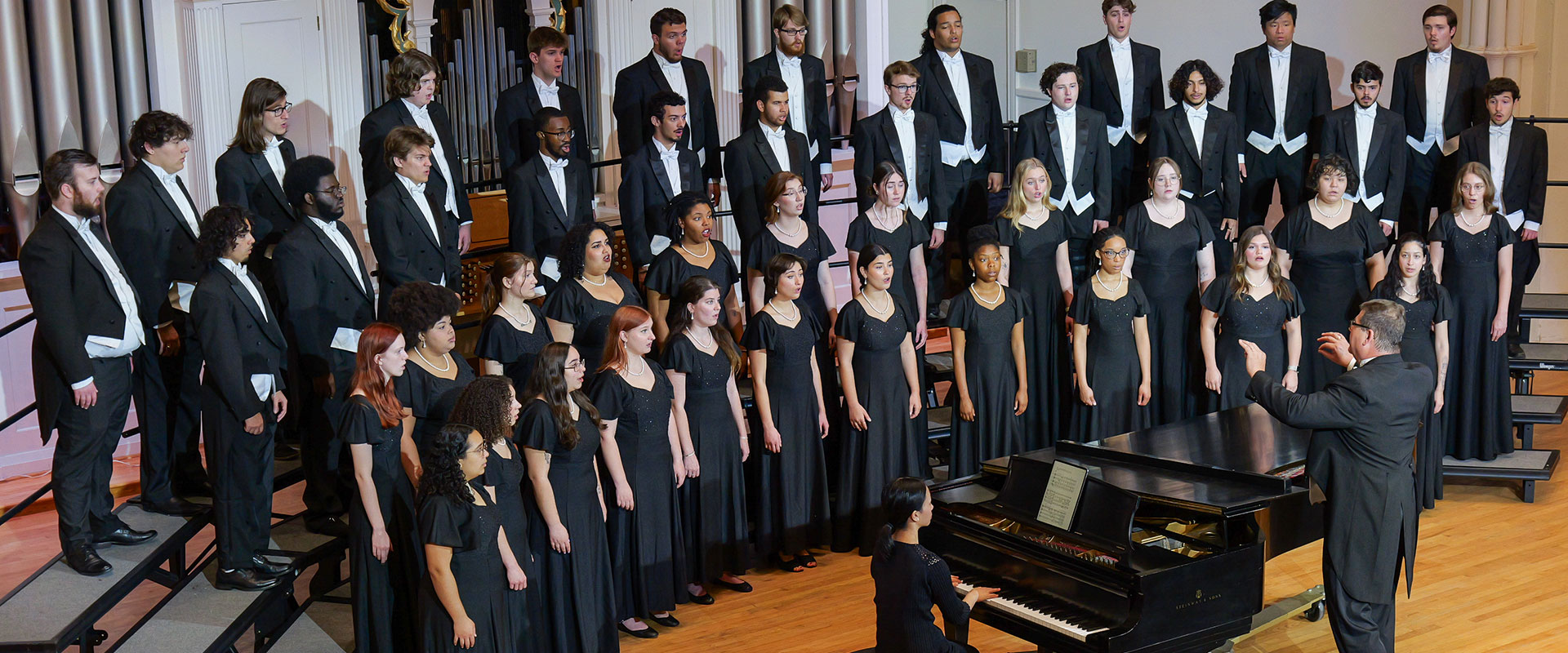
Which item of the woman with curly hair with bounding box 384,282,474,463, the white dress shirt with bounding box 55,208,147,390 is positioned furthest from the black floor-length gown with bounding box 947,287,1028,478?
the white dress shirt with bounding box 55,208,147,390

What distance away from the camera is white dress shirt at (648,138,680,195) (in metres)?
A: 5.96

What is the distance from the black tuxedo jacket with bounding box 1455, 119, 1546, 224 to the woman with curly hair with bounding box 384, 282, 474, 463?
4519mm

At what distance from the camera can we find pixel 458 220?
231 inches

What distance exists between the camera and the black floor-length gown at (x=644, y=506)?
4.96 m

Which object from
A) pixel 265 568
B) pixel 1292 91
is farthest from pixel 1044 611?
pixel 1292 91

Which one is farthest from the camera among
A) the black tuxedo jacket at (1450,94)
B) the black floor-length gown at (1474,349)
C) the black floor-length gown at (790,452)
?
the black tuxedo jacket at (1450,94)

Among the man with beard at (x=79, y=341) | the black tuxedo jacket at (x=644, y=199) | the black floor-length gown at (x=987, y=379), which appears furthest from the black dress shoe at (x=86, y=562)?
the black floor-length gown at (x=987, y=379)

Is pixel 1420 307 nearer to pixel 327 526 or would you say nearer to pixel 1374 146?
pixel 1374 146

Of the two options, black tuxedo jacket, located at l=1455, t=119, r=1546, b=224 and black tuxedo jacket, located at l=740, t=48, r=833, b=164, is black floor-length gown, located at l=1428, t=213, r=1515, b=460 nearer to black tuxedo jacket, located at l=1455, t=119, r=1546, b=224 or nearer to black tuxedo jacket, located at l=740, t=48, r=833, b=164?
black tuxedo jacket, located at l=1455, t=119, r=1546, b=224

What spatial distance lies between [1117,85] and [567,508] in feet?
11.5

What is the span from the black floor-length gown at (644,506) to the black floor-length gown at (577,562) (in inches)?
8.3

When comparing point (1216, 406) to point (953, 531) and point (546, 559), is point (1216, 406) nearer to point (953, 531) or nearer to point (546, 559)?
point (953, 531)

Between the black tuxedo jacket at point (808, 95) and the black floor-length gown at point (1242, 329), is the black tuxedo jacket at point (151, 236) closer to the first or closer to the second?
the black tuxedo jacket at point (808, 95)

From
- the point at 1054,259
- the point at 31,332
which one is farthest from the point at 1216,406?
the point at 31,332
